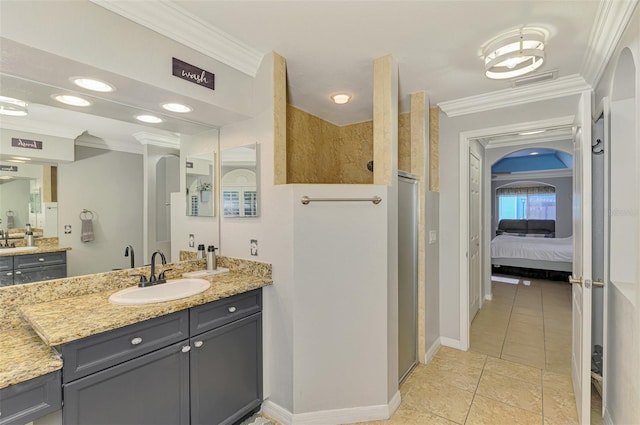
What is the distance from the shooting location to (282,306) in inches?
78.7

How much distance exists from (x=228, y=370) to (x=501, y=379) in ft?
7.42

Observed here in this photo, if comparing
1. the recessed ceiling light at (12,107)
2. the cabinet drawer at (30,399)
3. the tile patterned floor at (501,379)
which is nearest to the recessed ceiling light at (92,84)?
the recessed ceiling light at (12,107)

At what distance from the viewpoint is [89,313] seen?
1.41 m

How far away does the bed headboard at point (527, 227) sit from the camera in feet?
26.8

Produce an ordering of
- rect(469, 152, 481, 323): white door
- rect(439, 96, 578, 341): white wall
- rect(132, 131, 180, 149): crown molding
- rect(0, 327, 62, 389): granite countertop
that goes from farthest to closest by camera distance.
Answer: rect(469, 152, 481, 323): white door
rect(439, 96, 578, 341): white wall
rect(132, 131, 180, 149): crown molding
rect(0, 327, 62, 389): granite countertop

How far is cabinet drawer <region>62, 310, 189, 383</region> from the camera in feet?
4.04

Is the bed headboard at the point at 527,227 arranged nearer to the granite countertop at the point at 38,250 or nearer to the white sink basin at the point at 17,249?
the granite countertop at the point at 38,250

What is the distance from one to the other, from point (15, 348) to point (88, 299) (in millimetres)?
372

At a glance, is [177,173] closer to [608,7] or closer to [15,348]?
[15,348]

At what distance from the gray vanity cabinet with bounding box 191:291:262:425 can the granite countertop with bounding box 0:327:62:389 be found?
2.04 ft

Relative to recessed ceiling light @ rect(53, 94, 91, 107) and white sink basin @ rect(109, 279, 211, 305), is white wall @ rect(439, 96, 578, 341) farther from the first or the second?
recessed ceiling light @ rect(53, 94, 91, 107)

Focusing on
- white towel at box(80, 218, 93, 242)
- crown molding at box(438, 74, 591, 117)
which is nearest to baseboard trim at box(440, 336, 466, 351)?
crown molding at box(438, 74, 591, 117)

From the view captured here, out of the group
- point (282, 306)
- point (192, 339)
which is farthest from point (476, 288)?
point (192, 339)

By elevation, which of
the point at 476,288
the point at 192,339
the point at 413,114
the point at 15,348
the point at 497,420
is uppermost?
the point at 413,114
